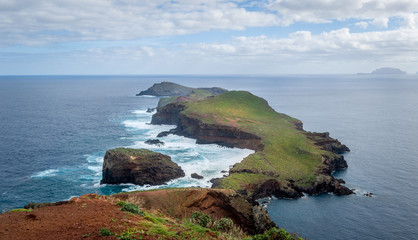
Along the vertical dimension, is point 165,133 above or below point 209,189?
below

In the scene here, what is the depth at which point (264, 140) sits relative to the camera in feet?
296

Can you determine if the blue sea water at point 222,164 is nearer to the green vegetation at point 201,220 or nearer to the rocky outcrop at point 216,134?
the rocky outcrop at point 216,134

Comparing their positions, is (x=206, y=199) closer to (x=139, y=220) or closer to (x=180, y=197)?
(x=180, y=197)

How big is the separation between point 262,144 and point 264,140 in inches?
111

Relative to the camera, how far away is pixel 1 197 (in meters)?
57.2

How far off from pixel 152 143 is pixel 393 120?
109 m

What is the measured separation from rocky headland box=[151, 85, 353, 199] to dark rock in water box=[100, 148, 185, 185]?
1172cm

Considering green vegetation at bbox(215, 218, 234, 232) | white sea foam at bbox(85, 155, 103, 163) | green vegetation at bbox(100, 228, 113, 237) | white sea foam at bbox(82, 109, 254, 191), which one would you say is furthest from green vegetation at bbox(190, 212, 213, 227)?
white sea foam at bbox(85, 155, 103, 163)

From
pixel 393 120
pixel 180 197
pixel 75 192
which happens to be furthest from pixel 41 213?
pixel 393 120

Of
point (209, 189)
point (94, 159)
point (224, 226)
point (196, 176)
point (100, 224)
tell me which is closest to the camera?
point (100, 224)

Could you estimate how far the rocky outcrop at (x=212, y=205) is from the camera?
4091cm

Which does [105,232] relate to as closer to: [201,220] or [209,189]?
[201,220]

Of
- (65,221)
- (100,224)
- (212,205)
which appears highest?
(100,224)

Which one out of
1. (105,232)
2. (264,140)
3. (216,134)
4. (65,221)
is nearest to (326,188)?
(264,140)
